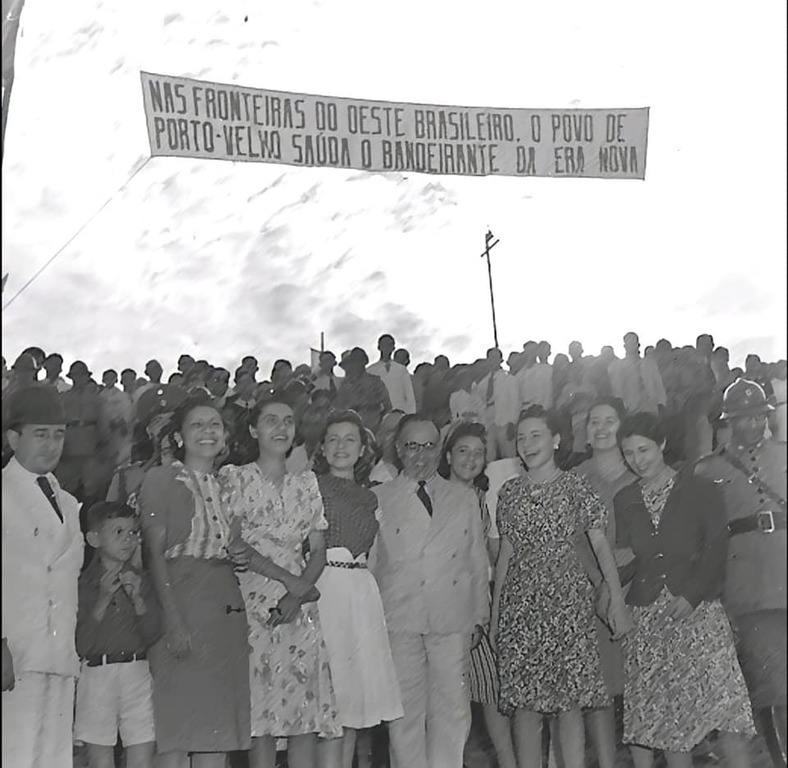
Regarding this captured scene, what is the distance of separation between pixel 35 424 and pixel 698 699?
236 centimetres

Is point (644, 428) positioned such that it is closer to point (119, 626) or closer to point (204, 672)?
point (204, 672)

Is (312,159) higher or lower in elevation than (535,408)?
higher

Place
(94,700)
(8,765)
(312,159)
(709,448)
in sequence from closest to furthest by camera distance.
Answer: (8,765)
(94,700)
(312,159)
(709,448)

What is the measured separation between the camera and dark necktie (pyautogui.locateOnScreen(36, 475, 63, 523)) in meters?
4.11

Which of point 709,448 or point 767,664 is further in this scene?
point 709,448

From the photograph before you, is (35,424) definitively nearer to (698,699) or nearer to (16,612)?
(16,612)

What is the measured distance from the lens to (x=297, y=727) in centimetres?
450

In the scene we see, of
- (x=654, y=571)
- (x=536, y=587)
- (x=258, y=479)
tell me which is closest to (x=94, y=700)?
(x=258, y=479)

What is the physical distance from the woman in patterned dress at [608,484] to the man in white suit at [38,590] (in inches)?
76.5

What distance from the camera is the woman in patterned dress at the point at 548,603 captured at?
4816 millimetres

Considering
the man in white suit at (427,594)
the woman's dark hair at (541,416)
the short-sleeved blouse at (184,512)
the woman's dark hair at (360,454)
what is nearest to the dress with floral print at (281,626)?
the short-sleeved blouse at (184,512)

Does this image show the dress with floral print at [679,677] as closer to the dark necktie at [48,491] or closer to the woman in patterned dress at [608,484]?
the woman in patterned dress at [608,484]

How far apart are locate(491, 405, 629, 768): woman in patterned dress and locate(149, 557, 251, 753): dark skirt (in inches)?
41.6

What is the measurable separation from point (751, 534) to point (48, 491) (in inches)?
90.1
